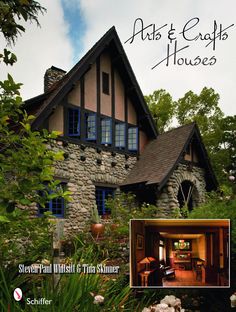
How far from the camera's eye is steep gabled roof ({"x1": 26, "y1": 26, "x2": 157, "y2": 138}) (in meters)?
8.18

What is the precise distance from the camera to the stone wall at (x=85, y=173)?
339 inches

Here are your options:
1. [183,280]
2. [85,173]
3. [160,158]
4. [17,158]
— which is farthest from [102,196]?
[17,158]

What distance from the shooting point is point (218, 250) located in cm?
322

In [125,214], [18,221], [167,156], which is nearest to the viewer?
[18,221]

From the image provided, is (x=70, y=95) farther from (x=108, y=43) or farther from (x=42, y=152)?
(x=42, y=152)

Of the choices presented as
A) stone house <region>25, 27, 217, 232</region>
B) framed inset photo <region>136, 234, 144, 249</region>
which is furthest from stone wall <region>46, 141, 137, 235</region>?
framed inset photo <region>136, 234, 144, 249</region>

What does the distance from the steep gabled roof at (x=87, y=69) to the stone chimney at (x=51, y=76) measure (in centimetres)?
139

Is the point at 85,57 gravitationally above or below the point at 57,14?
above

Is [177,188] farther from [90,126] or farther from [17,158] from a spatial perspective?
[17,158]

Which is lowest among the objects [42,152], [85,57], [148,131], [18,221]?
[18,221]

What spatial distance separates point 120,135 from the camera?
10219 millimetres

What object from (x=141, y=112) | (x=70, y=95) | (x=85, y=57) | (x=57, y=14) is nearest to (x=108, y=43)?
(x=85, y=57)

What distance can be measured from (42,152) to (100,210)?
6740mm

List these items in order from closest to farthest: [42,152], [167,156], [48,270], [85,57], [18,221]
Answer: [42,152] → [18,221] → [48,270] → [85,57] → [167,156]
